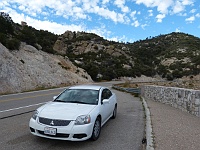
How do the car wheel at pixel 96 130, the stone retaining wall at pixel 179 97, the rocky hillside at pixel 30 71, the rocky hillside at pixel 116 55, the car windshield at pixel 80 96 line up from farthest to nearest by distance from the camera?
the rocky hillside at pixel 116 55 → the rocky hillside at pixel 30 71 → the stone retaining wall at pixel 179 97 → the car windshield at pixel 80 96 → the car wheel at pixel 96 130

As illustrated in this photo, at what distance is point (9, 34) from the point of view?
38000mm

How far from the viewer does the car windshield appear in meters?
7.04

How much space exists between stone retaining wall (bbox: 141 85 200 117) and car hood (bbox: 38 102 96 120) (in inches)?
223

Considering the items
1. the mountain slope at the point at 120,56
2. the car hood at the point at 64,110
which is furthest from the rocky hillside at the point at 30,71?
the car hood at the point at 64,110

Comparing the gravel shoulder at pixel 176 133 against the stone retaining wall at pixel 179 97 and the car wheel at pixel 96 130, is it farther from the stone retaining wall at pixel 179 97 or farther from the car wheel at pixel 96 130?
the car wheel at pixel 96 130

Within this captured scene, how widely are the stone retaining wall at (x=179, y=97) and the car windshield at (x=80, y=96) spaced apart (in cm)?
504

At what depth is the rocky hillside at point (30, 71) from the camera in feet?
83.8

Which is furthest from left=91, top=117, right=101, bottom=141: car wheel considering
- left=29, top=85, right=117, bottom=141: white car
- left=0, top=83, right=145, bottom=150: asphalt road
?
left=0, top=83, right=145, bottom=150: asphalt road

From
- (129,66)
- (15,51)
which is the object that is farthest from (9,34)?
(129,66)

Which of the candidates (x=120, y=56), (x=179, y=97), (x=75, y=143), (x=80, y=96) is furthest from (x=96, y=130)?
(x=120, y=56)

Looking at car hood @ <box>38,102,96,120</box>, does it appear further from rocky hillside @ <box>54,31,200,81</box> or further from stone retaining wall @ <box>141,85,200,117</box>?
rocky hillside @ <box>54,31,200,81</box>

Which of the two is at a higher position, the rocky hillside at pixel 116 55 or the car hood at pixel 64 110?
the rocky hillside at pixel 116 55

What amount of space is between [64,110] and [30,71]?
26844 millimetres

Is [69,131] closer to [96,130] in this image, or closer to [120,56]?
[96,130]
